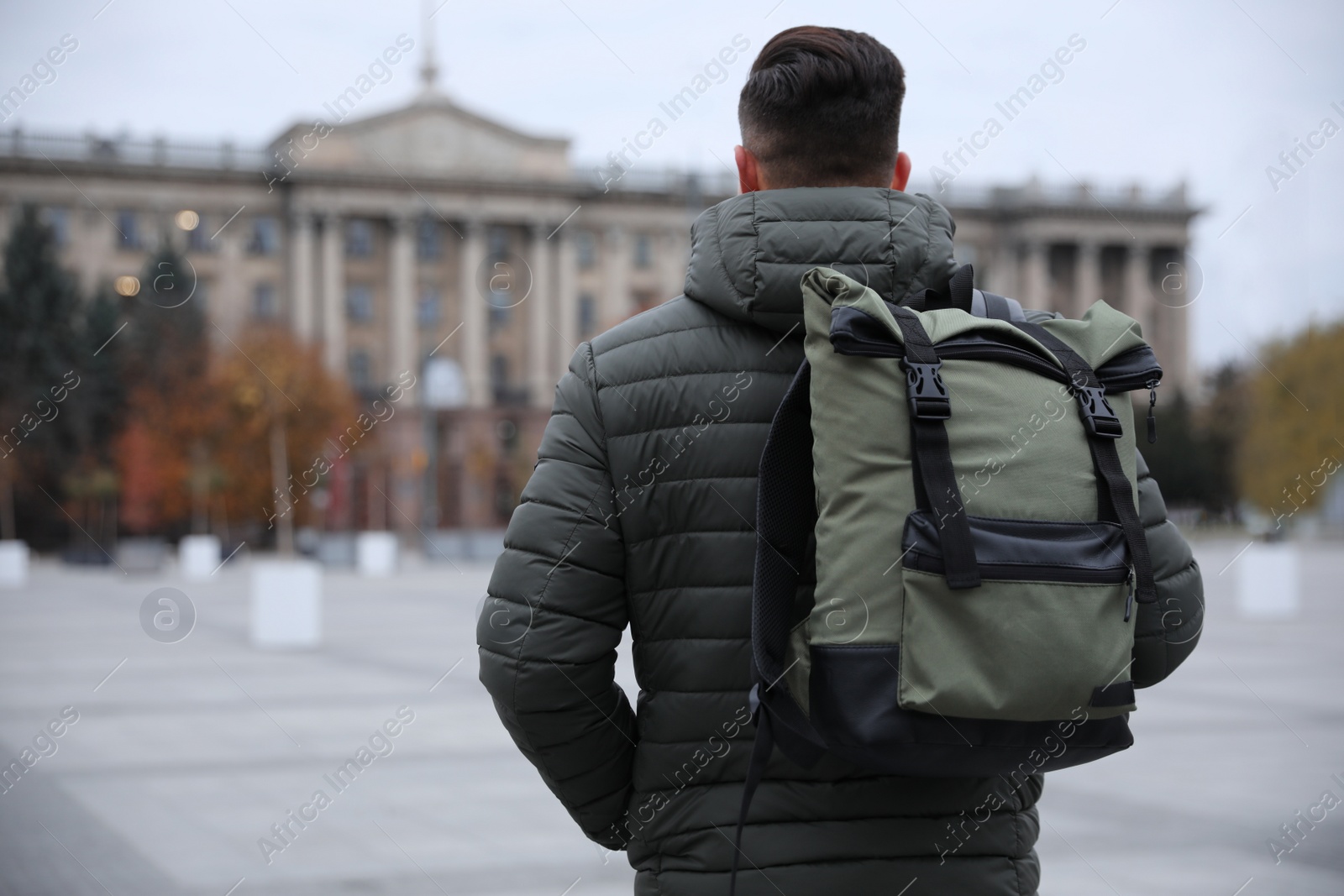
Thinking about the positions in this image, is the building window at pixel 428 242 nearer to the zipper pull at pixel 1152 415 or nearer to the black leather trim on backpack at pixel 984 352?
the zipper pull at pixel 1152 415

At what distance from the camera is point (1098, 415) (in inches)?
85.7

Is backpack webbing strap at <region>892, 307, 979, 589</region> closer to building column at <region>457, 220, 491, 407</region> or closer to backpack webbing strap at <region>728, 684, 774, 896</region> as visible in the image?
backpack webbing strap at <region>728, 684, 774, 896</region>

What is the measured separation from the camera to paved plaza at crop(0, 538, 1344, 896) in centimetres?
705

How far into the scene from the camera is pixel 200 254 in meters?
84.1

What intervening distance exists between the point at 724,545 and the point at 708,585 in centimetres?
7

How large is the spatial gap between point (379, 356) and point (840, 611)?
87421mm

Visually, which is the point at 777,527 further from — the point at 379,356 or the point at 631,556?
the point at 379,356

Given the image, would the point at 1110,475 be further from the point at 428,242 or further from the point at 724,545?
the point at 428,242

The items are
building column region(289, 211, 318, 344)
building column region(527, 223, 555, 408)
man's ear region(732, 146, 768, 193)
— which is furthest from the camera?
building column region(527, 223, 555, 408)

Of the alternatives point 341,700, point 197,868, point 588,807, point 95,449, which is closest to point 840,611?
point 588,807

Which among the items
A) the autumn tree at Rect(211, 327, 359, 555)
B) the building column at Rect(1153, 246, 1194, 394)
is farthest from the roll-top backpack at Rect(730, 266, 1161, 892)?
the building column at Rect(1153, 246, 1194, 394)

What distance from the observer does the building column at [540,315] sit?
89.5m

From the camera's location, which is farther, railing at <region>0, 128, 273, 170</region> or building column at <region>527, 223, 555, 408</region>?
building column at <region>527, 223, 555, 408</region>

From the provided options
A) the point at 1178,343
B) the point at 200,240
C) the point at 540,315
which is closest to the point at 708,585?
the point at 200,240
